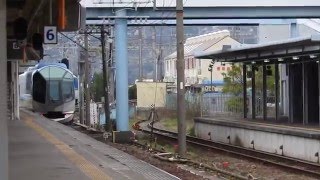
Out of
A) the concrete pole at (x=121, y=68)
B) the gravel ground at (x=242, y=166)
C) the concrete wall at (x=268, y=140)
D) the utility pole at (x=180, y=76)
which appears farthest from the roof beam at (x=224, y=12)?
the utility pole at (x=180, y=76)

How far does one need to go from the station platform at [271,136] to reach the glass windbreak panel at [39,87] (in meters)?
12.5

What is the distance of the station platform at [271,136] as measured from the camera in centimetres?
1866

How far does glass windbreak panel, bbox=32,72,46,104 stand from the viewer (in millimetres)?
38494

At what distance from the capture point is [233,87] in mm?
47031

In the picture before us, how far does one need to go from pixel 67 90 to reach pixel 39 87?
1783 millimetres

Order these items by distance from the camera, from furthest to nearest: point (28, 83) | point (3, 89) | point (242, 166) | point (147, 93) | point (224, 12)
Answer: point (147, 93), point (28, 83), point (224, 12), point (242, 166), point (3, 89)

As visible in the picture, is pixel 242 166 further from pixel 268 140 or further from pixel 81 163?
pixel 81 163

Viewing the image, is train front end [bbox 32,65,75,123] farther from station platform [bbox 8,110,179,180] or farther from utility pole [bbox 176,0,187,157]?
station platform [bbox 8,110,179,180]

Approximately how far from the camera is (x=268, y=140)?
71.6 ft

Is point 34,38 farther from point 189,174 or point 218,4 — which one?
point 218,4

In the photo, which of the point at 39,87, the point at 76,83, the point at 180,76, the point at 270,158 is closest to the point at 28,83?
the point at 76,83

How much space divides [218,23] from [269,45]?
986cm

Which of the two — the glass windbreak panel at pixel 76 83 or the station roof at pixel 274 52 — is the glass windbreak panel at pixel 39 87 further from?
the station roof at pixel 274 52

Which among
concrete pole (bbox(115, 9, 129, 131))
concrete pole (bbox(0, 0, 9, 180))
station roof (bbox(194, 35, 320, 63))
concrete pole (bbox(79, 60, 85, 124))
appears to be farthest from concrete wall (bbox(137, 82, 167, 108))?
concrete pole (bbox(0, 0, 9, 180))
